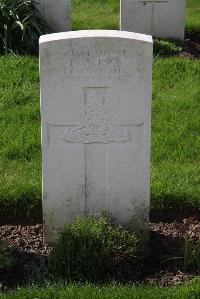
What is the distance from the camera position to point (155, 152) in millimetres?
5688

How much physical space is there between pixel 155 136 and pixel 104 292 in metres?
2.29

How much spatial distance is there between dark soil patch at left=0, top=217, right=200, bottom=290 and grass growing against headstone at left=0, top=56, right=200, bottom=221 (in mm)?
221

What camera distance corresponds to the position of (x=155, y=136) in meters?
5.98

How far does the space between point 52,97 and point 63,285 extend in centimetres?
112

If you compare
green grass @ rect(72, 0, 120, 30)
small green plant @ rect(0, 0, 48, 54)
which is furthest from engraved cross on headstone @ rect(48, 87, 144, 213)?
green grass @ rect(72, 0, 120, 30)

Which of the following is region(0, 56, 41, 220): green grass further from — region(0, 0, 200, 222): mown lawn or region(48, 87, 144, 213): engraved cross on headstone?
region(48, 87, 144, 213): engraved cross on headstone

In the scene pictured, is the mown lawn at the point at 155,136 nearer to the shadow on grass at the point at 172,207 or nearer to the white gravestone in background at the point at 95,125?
the shadow on grass at the point at 172,207

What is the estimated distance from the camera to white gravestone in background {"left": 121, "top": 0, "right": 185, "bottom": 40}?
9.42m

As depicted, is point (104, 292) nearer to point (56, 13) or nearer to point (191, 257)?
point (191, 257)

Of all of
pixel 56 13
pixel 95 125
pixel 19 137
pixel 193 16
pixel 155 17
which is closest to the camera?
pixel 95 125

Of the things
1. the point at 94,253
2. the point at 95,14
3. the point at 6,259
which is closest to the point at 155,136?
the point at 94,253

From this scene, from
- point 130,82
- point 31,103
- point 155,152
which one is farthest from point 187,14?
point 130,82

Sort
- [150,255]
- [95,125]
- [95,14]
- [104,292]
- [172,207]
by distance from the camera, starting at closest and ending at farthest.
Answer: [104,292] → [95,125] → [150,255] → [172,207] → [95,14]

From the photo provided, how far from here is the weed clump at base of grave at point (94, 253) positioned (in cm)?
416
